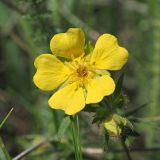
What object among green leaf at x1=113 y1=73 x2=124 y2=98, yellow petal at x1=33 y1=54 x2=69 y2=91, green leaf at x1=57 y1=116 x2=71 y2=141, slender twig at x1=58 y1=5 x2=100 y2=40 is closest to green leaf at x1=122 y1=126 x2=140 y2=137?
green leaf at x1=113 y1=73 x2=124 y2=98

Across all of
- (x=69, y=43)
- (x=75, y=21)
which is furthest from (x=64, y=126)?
(x=75, y=21)

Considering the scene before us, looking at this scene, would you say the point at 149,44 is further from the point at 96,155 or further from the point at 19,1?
the point at 19,1

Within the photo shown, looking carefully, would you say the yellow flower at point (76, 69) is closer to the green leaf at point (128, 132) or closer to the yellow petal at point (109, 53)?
the yellow petal at point (109, 53)

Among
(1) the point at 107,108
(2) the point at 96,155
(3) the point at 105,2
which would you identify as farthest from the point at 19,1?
(3) the point at 105,2

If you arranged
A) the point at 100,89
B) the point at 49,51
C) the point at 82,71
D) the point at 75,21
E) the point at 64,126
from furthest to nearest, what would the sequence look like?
the point at 75,21
the point at 49,51
the point at 82,71
the point at 64,126
the point at 100,89

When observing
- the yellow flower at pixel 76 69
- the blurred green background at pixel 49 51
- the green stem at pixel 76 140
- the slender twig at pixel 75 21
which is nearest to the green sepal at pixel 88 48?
the yellow flower at pixel 76 69

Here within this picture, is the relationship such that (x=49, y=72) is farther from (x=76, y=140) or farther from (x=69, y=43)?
(x=76, y=140)

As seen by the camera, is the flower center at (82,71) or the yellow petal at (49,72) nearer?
the yellow petal at (49,72)
